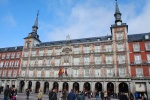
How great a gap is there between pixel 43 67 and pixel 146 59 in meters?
28.9

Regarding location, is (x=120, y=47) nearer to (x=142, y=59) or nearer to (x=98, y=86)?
(x=142, y=59)

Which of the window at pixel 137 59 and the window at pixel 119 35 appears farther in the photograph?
the window at pixel 119 35

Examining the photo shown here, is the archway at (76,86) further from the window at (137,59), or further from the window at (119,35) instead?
the window at (119,35)

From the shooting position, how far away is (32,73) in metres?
44.3

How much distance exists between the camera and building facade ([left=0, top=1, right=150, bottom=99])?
113ft

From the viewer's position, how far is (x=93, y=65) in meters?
38.2

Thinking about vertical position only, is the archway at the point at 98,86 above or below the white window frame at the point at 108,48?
below

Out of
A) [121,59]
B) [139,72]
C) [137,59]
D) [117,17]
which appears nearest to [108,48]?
[121,59]

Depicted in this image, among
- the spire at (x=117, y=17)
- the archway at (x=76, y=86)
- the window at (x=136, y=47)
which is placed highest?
the spire at (x=117, y=17)

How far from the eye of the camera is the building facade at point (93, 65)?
113 ft

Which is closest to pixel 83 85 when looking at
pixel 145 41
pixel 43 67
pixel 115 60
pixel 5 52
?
pixel 115 60

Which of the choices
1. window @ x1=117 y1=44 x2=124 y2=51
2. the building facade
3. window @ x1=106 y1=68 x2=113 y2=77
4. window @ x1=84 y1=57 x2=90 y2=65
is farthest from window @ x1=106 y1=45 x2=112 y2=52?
window @ x1=84 y1=57 x2=90 y2=65

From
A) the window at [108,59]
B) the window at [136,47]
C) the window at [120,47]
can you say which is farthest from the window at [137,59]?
the window at [108,59]

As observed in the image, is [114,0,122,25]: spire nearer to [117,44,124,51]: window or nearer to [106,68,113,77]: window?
[117,44,124,51]: window
